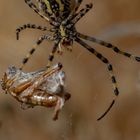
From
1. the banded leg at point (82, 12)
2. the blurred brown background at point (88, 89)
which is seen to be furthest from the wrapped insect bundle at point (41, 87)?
the blurred brown background at point (88, 89)

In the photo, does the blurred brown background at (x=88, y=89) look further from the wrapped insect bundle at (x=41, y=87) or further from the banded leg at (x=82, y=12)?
the wrapped insect bundle at (x=41, y=87)

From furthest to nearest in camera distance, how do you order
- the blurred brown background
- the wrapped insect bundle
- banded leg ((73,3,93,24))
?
the blurred brown background, banded leg ((73,3,93,24)), the wrapped insect bundle

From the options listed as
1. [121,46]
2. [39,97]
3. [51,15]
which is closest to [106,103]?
[121,46]

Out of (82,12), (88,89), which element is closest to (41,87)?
(82,12)

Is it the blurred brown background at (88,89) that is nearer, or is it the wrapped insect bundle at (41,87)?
the wrapped insect bundle at (41,87)

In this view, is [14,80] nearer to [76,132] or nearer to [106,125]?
A: [76,132]

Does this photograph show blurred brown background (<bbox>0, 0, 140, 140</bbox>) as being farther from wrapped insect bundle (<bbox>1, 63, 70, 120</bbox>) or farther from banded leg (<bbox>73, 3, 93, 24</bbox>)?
wrapped insect bundle (<bbox>1, 63, 70, 120</bbox>)

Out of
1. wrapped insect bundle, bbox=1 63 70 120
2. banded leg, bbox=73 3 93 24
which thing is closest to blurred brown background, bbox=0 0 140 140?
banded leg, bbox=73 3 93 24

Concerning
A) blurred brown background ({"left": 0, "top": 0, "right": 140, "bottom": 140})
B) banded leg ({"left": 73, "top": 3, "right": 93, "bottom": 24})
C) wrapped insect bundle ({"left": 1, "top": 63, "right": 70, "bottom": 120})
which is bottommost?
blurred brown background ({"left": 0, "top": 0, "right": 140, "bottom": 140})
